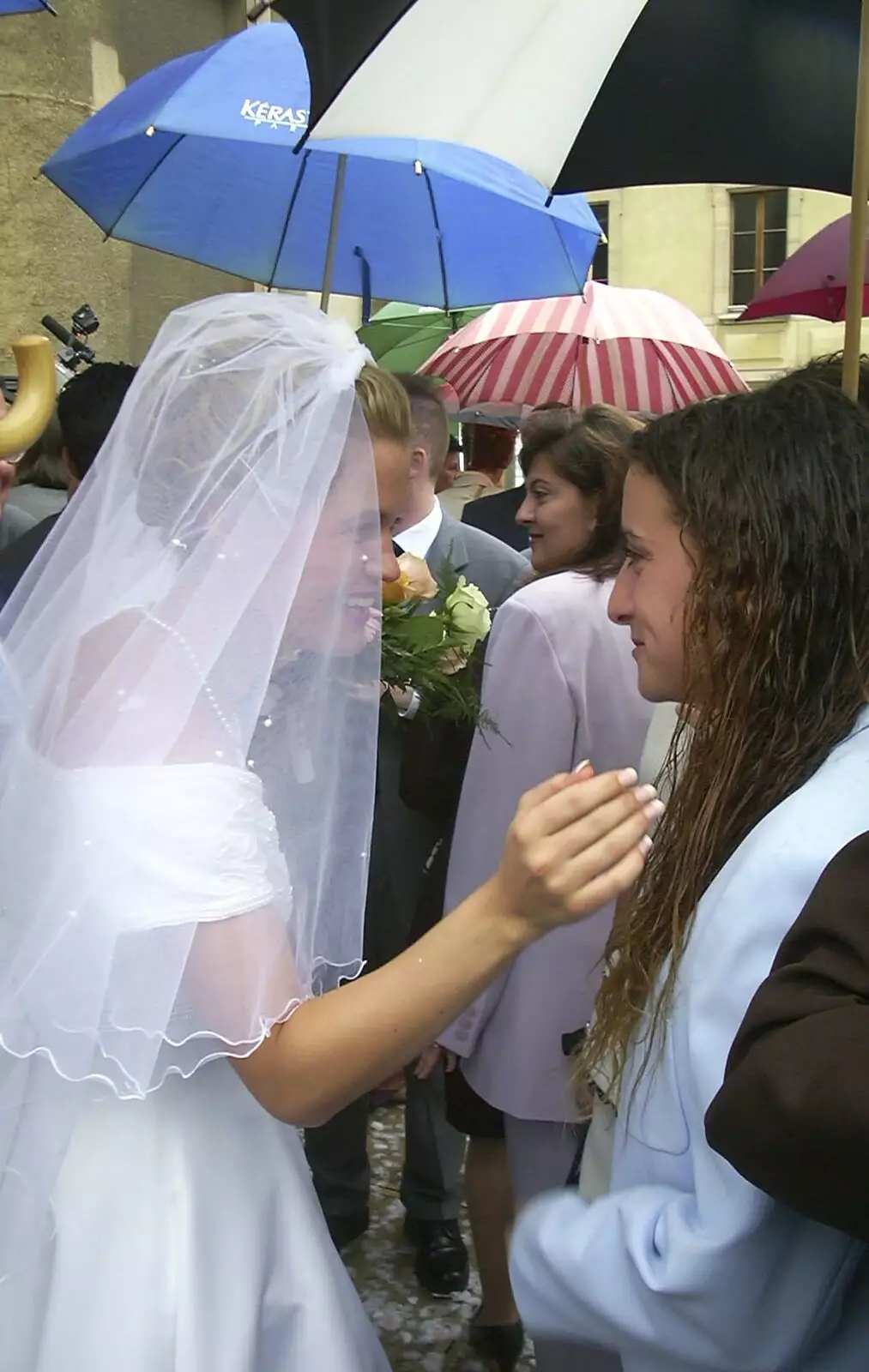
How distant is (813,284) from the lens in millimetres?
4398

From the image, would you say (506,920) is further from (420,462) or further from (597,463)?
(420,462)

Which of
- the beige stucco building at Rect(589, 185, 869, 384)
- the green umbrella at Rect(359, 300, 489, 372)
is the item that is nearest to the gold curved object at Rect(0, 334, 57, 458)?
the green umbrella at Rect(359, 300, 489, 372)

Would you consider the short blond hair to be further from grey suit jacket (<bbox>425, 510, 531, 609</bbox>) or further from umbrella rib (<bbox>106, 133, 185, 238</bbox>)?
umbrella rib (<bbox>106, 133, 185, 238</bbox>)

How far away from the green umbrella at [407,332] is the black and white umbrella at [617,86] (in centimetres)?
386

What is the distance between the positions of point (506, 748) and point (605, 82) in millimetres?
1215

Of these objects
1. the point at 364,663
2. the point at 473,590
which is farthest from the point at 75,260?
the point at 364,663

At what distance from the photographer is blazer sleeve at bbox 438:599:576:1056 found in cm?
215

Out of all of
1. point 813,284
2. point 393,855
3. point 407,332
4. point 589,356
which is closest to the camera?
point 393,855

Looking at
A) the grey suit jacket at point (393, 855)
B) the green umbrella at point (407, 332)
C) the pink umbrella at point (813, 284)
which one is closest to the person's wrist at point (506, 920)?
the grey suit jacket at point (393, 855)

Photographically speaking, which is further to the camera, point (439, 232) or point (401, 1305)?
point (439, 232)

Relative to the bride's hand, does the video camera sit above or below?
above

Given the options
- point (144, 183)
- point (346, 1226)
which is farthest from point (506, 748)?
A: point (144, 183)

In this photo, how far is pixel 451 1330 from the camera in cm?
268

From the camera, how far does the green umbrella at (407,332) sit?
6.29m
